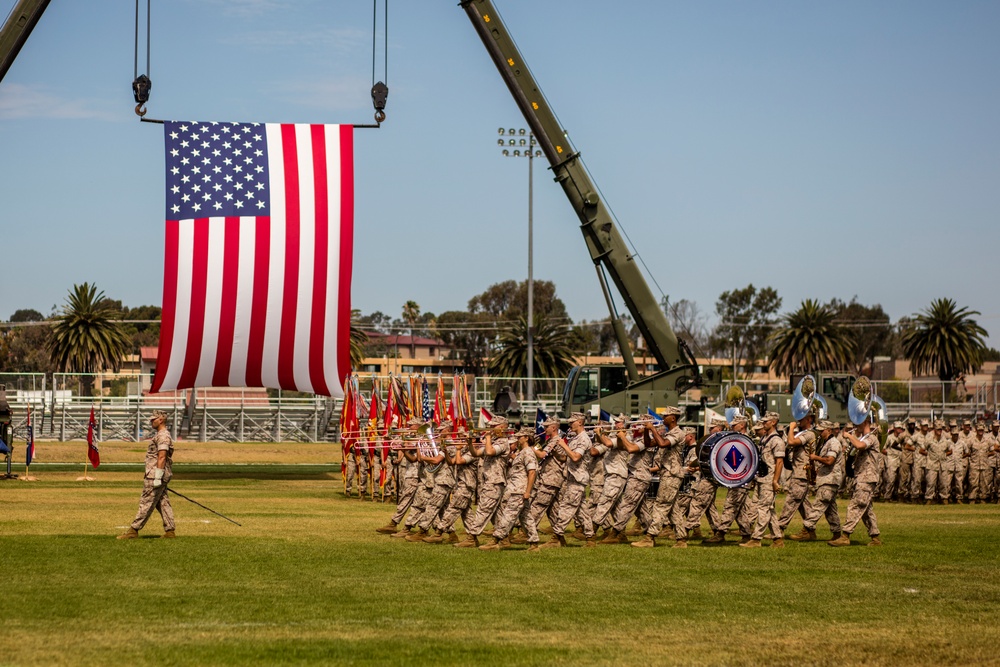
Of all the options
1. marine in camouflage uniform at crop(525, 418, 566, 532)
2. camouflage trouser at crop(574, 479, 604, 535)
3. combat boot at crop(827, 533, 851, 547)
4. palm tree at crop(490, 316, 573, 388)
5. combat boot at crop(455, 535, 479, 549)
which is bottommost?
combat boot at crop(455, 535, 479, 549)

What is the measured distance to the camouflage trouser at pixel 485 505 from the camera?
1992 cm

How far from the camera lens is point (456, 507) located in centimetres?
2047

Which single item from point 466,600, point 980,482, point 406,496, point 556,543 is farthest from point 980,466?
point 466,600

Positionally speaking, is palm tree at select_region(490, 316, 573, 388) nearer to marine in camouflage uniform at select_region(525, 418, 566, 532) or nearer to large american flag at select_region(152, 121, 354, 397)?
large american flag at select_region(152, 121, 354, 397)

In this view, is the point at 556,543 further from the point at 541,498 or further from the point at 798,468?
the point at 798,468

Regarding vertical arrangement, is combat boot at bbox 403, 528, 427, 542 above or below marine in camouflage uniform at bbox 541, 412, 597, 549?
below

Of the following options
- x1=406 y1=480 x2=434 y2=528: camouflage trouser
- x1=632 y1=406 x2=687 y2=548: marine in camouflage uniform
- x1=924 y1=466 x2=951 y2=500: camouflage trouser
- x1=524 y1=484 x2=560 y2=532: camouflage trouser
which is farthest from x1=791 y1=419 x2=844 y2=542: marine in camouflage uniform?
x1=924 y1=466 x2=951 y2=500: camouflage trouser

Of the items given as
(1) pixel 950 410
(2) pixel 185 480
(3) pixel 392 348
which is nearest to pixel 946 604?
(2) pixel 185 480

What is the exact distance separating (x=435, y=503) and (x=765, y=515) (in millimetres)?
4923

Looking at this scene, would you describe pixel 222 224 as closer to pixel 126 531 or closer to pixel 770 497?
pixel 126 531

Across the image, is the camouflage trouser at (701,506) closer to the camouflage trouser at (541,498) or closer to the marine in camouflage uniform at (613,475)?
the marine in camouflage uniform at (613,475)

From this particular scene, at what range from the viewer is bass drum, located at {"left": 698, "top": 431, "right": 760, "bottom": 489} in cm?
1994

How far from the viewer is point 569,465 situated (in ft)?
65.6

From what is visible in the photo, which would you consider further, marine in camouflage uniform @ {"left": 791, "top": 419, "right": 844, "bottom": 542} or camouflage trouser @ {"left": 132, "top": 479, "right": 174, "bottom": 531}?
marine in camouflage uniform @ {"left": 791, "top": 419, "right": 844, "bottom": 542}
